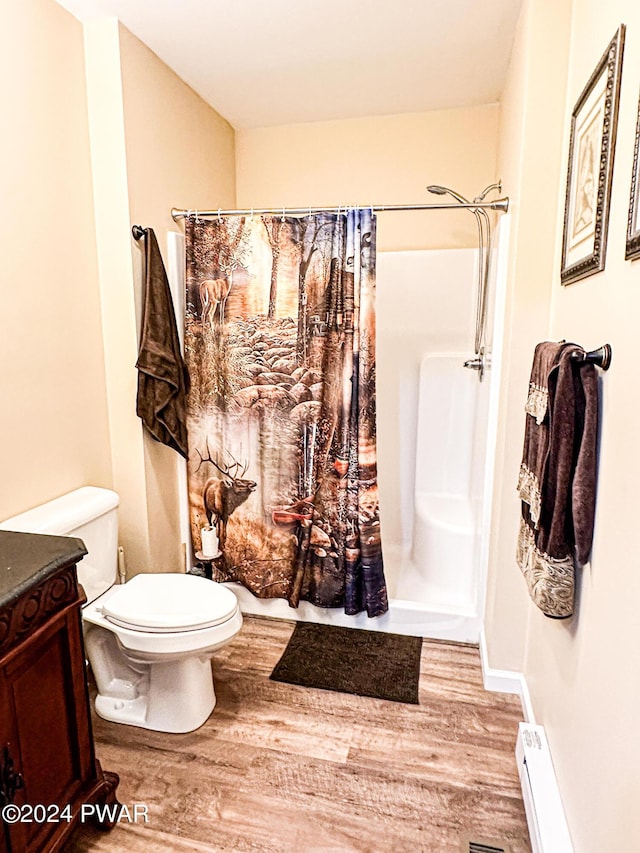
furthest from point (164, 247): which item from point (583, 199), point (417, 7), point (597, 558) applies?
point (597, 558)

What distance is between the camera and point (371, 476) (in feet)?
7.77

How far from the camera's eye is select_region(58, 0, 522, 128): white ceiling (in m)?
1.95

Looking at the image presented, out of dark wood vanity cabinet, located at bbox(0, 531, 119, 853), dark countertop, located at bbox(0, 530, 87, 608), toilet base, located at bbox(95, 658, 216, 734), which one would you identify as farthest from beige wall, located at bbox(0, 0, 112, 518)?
toilet base, located at bbox(95, 658, 216, 734)

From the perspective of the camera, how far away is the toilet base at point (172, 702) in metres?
1.94

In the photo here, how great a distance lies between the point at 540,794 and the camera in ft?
4.89

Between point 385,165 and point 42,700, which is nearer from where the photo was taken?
point 42,700

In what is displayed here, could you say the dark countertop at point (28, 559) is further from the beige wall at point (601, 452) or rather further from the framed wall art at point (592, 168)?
the framed wall art at point (592, 168)

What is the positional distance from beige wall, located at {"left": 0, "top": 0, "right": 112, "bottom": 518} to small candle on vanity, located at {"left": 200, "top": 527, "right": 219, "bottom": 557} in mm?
618

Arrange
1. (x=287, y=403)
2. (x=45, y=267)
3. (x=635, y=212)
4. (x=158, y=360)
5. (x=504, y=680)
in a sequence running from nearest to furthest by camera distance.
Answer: (x=635, y=212) < (x=45, y=267) < (x=504, y=680) < (x=158, y=360) < (x=287, y=403)

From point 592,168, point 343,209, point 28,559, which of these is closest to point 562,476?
point 592,168

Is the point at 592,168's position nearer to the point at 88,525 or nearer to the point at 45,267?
the point at 45,267

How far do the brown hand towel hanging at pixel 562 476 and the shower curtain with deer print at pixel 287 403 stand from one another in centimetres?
96

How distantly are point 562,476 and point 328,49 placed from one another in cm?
196

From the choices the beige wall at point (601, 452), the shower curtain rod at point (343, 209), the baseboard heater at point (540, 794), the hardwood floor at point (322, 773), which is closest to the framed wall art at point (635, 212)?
the beige wall at point (601, 452)
